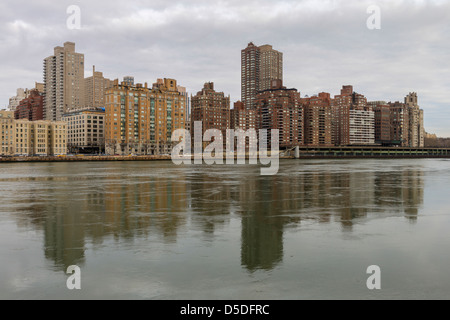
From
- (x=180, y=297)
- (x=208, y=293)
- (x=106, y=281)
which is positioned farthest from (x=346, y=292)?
(x=106, y=281)

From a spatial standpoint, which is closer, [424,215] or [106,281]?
[106,281]

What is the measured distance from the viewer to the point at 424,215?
2044 cm

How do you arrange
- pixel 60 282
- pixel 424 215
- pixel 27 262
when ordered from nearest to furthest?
pixel 60 282 < pixel 27 262 < pixel 424 215

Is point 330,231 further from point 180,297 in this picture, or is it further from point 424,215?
point 180,297

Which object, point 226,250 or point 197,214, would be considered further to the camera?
point 197,214

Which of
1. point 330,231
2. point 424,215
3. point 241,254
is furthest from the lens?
point 424,215

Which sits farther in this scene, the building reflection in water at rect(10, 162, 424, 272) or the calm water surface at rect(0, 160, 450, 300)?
the building reflection in water at rect(10, 162, 424, 272)

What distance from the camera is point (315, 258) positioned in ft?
39.2

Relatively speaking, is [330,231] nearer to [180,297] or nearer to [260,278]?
[260,278]

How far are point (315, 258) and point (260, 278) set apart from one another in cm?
258

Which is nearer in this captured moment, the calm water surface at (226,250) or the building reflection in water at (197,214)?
the calm water surface at (226,250)

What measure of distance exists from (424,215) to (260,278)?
14.0 metres
